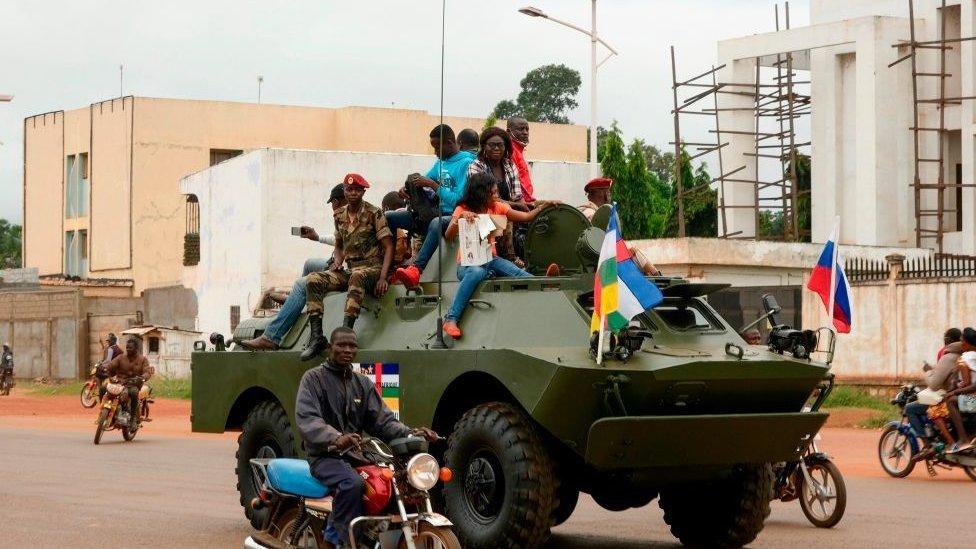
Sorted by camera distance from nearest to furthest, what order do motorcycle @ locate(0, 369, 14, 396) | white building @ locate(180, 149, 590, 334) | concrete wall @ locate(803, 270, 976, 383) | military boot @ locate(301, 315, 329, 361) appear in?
military boot @ locate(301, 315, 329, 361) → concrete wall @ locate(803, 270, 976, 383) → white building @ locate(180, 149, 590, 334) → motorcycle @ locate(0, 369, 14, 396)

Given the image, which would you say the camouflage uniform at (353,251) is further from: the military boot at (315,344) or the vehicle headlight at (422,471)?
the vehicle headlight at (422,471)

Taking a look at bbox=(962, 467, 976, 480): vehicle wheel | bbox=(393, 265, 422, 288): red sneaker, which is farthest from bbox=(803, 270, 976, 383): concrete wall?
bbox=(393, 265, 422, 288): red sneaker

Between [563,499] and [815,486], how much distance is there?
2.65 metres

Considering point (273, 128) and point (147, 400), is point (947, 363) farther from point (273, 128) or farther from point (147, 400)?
point (273, 128)

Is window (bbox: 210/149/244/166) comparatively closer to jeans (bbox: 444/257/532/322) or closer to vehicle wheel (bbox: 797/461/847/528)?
vehicle wheel (bbox: 797/461/847/528)

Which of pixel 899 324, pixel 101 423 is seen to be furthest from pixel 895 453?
pixel 101 423

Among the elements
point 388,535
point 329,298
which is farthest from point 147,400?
point 388,535

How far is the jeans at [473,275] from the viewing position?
1154cm

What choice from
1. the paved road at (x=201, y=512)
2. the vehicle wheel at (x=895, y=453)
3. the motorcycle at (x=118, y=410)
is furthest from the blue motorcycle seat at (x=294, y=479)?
the motorcycle at (x=118, y=410)

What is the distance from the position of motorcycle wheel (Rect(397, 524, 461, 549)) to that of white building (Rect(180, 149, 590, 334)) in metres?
29.7

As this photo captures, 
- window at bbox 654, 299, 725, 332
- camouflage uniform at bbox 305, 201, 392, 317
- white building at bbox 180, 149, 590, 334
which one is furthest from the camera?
white building at bbox 180, 149, 590, 334

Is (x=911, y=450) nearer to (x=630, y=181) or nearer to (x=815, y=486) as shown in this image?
(x=815, y=486)

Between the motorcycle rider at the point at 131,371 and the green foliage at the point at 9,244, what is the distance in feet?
252

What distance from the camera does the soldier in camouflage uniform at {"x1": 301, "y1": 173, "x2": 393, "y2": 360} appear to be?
12.5 metres
